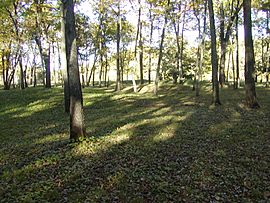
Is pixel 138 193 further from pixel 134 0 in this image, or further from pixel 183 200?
pixel 134 0

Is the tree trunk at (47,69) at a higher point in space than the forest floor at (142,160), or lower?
higher

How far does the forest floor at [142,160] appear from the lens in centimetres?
641

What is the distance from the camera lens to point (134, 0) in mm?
29469

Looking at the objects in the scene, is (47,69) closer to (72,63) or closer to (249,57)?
(249,57)

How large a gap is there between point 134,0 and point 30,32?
14608 millimetres

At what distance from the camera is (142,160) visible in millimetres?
8297

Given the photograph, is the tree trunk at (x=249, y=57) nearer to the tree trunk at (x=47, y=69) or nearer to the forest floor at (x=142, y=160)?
the forest floor at (x=142, y=160)

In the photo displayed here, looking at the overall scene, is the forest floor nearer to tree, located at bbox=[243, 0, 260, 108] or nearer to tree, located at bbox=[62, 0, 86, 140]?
tree, located at bbox=[62, 0, 86, 140]

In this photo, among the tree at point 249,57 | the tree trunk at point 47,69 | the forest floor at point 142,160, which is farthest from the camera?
the tree trunk at point 47,69

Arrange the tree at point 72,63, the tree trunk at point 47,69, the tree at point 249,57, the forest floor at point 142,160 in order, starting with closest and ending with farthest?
the forest floor at point 142,160
the tree at point 72,63
the tree at point 249,57
the tree trunk at point 47,69

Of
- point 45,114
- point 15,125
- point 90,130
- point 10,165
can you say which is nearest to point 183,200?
point 10,165

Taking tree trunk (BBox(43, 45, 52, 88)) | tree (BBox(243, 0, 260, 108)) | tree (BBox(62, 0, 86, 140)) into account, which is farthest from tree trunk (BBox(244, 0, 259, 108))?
tree trunk (BBox(43, 45, 52, 88))

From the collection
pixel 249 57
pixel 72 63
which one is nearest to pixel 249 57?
pixel 249 57

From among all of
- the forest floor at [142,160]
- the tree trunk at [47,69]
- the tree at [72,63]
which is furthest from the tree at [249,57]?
the tree trunk at [47,69]
